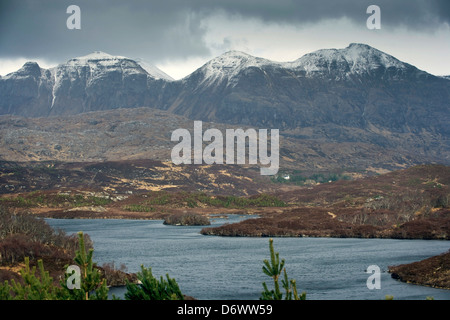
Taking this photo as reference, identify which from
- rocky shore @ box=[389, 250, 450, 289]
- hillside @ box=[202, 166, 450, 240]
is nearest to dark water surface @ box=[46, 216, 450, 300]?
Answer: rocky shore @ box=[389, 250, 450, 289]

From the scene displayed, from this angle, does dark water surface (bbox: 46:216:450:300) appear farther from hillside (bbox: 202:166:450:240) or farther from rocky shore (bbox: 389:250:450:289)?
hillside (bbox: 202:166:450:240)

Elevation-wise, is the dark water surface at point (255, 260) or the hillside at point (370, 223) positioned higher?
the hillside at point (370, 223)

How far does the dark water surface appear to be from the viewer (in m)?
67.0

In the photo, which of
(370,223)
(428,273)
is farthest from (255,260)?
(370,223)

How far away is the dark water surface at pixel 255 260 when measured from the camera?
67.0m

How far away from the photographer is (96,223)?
7205 inches

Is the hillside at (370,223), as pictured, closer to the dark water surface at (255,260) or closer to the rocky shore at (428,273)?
the dark water surface at (255,260)

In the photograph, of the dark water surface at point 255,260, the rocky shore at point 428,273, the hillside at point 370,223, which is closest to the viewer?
the dark water surface at point 255,260

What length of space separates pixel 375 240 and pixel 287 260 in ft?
132

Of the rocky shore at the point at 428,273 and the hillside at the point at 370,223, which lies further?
the hillside at the point at 370,223

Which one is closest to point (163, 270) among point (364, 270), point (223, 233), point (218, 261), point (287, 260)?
point (218, 261)

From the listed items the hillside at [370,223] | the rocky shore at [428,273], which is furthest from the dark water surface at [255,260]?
Result: the hillside at [370,223]
